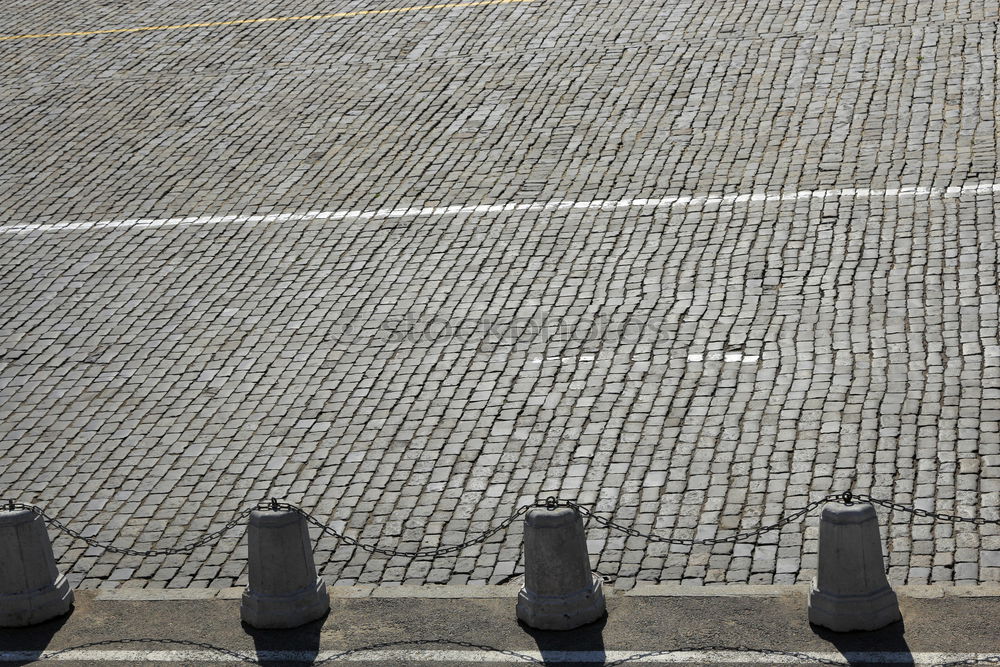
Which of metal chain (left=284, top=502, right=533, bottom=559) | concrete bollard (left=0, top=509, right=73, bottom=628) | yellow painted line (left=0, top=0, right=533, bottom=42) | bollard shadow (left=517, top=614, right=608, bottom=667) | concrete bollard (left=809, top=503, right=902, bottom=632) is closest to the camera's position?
concrete bollard (left=809, top=503, right=902, bottom=632)

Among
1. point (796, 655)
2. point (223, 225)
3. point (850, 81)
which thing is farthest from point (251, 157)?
point (796, 655)

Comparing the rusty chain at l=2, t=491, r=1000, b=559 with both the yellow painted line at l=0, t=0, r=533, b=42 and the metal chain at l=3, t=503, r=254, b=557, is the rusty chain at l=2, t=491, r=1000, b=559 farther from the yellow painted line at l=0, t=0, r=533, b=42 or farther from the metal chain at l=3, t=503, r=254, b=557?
the yellow painted line at l=0, t=0, r=533, b=42

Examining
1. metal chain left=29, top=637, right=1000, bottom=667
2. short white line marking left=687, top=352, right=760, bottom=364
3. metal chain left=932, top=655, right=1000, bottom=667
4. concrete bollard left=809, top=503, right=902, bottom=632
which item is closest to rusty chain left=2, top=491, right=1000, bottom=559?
concrete bollard left=809, top=503, right=902, bottom=632

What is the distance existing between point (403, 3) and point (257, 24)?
7.87 feet

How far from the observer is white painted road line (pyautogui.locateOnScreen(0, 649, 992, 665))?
628 centimetres

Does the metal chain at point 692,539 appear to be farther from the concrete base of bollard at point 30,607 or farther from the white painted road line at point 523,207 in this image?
the white painted road line at point 523,207

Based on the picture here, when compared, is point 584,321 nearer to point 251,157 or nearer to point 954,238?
point 954,238

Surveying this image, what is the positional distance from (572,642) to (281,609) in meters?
1.56

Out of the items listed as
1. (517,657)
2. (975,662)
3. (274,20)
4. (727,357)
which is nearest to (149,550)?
(517,657)

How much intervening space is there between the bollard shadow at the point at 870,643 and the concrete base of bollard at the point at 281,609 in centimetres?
261

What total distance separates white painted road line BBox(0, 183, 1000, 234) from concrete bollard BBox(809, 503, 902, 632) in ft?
23.1

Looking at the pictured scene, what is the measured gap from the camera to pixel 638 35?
61.5 feet

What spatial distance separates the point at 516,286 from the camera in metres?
12.0

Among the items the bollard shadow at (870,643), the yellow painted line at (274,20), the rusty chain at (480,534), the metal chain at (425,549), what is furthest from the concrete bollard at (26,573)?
the yellow painted line at (274,20)
